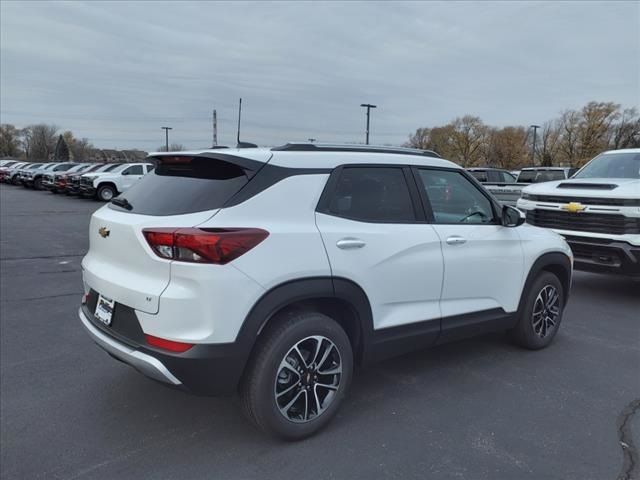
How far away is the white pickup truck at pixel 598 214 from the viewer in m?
6.16

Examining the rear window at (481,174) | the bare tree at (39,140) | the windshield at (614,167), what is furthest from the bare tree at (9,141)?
the windshield at (614,167)

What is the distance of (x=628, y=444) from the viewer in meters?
3.10

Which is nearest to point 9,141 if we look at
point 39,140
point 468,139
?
point 39,140

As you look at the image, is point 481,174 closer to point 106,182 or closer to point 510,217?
point 510,217

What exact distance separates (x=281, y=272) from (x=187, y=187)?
0.82m

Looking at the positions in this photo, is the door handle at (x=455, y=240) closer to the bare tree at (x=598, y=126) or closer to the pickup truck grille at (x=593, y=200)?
the pickup truck grille at (x=593, y=200)

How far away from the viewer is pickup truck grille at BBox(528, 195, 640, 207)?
244 inches

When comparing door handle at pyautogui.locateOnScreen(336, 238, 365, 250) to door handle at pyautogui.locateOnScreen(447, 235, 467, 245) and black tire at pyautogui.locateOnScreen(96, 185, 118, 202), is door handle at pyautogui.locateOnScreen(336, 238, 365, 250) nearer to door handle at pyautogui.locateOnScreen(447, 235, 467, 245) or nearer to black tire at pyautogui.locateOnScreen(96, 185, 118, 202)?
door handle at pyautogui.locateOnScreen(447, 235, 467, 245)

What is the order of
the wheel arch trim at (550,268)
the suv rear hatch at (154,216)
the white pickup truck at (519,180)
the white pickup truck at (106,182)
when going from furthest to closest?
the white pickup truck at (106,182), the white pickup truck at (519,180), the wheel arch trim at (550,268), the suv rear hatch at (154,216)

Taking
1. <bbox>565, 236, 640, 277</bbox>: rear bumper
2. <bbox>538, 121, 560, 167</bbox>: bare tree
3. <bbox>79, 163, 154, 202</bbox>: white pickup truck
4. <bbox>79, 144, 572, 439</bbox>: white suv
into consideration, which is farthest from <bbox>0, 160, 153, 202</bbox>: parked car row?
<bbox>538, 121, 560, 167</bbox>: bare tree

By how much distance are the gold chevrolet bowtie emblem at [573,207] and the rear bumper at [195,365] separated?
5639 mm

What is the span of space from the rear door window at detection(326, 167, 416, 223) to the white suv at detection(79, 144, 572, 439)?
0.01 m

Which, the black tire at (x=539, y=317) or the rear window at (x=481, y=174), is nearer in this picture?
the black tire at (x=539, y=317)

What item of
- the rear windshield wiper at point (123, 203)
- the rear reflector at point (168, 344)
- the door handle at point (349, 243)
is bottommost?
the rear reflector at point (168, 344)
